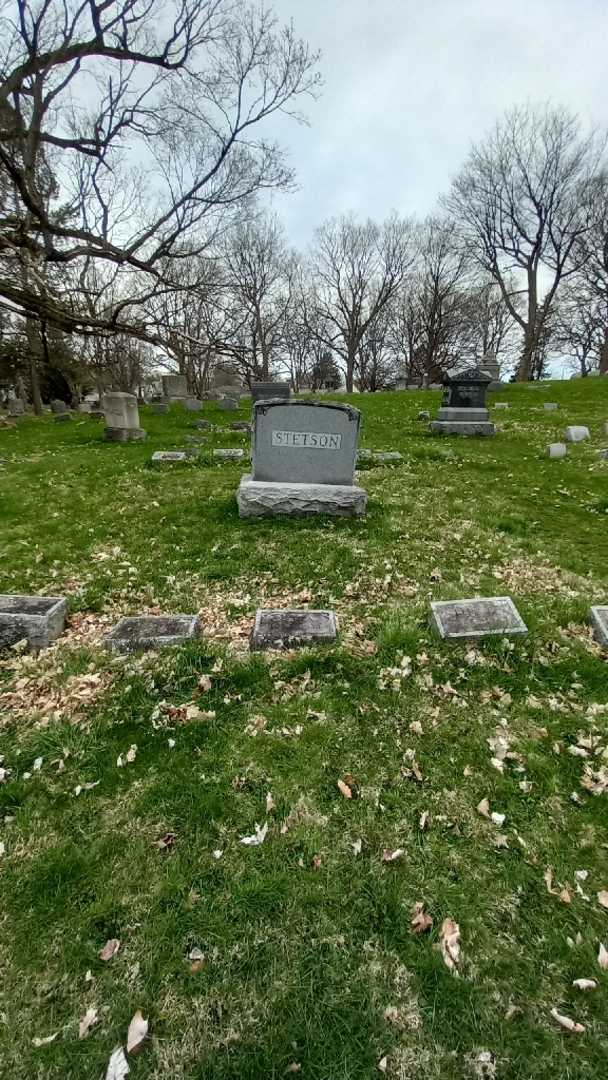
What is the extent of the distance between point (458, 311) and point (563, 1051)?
4250 cm

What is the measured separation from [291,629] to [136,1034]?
2249 millimetres

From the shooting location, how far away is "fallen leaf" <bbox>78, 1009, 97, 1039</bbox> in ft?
4.85

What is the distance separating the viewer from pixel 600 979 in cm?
159

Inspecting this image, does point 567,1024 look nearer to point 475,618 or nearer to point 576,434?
point 475,618

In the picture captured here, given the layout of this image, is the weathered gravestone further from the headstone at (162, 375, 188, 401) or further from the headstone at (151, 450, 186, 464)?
the headstone at (162, 375, 188, 401)

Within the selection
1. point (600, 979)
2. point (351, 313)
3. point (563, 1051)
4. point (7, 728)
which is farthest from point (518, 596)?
point (351, 313)

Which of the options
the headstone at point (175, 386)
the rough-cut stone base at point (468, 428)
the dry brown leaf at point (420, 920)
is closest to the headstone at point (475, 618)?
the dry brown leaf at point (420, 920)

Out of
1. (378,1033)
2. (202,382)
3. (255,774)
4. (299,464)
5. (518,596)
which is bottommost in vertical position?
(378,1033)

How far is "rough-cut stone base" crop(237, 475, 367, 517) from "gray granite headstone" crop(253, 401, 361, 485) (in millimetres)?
215

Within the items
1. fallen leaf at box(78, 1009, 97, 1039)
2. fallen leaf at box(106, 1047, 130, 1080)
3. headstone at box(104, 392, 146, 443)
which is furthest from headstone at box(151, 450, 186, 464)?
fallen leaf at box(106, 1047, 130, 1080)

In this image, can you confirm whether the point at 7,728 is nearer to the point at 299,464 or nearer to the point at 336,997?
the point at 336,997

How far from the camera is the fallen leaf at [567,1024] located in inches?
57.8

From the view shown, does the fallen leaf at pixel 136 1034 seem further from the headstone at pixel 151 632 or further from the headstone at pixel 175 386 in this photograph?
the headstone at pixel 175 386

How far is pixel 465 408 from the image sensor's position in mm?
11828
